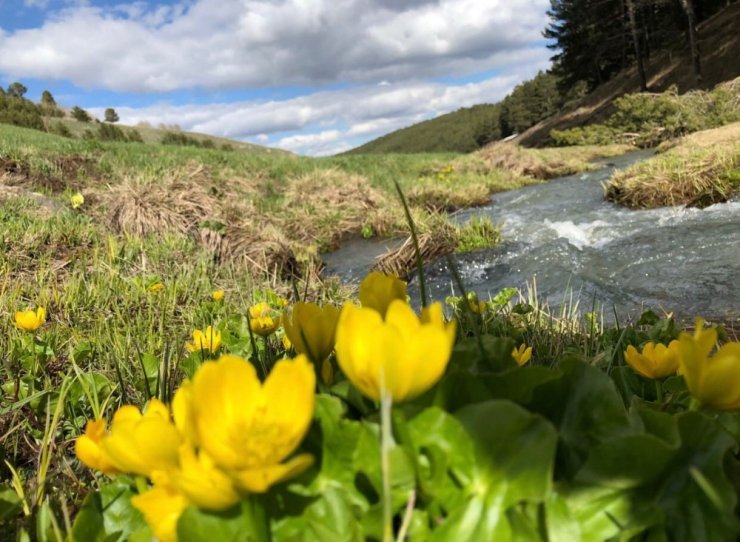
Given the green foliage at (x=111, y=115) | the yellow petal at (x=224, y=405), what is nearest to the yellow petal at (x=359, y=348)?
the yellow petal at (x=224, y=405)

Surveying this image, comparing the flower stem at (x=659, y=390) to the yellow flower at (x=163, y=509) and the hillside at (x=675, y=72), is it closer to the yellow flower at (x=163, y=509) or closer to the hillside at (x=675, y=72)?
the yellow flower at (x=163, y=509)

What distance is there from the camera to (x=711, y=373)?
2.25ft

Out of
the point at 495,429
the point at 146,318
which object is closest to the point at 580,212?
the point at 146,318

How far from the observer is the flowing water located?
452cm

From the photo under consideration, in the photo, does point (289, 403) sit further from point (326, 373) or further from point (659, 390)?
point (659, 390)

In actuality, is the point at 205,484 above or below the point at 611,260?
above

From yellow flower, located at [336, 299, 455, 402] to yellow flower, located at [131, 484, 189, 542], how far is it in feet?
0.79

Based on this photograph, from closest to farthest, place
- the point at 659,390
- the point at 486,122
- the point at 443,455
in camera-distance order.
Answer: the point at 443,455 < the point at 659,390 < the point at 486,122

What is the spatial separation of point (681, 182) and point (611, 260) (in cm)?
285

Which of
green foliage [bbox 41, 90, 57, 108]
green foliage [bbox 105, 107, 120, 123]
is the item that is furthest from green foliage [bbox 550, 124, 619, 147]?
green foliage [bbox 105, 107, 120, 123]

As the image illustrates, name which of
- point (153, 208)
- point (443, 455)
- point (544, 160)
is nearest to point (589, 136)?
point (544, 160)

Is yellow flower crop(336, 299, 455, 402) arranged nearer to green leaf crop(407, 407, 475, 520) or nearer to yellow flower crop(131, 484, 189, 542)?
green leaf crop(407, 407, 475, 520)

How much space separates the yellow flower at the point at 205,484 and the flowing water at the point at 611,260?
3059mm

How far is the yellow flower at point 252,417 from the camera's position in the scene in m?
0.50
